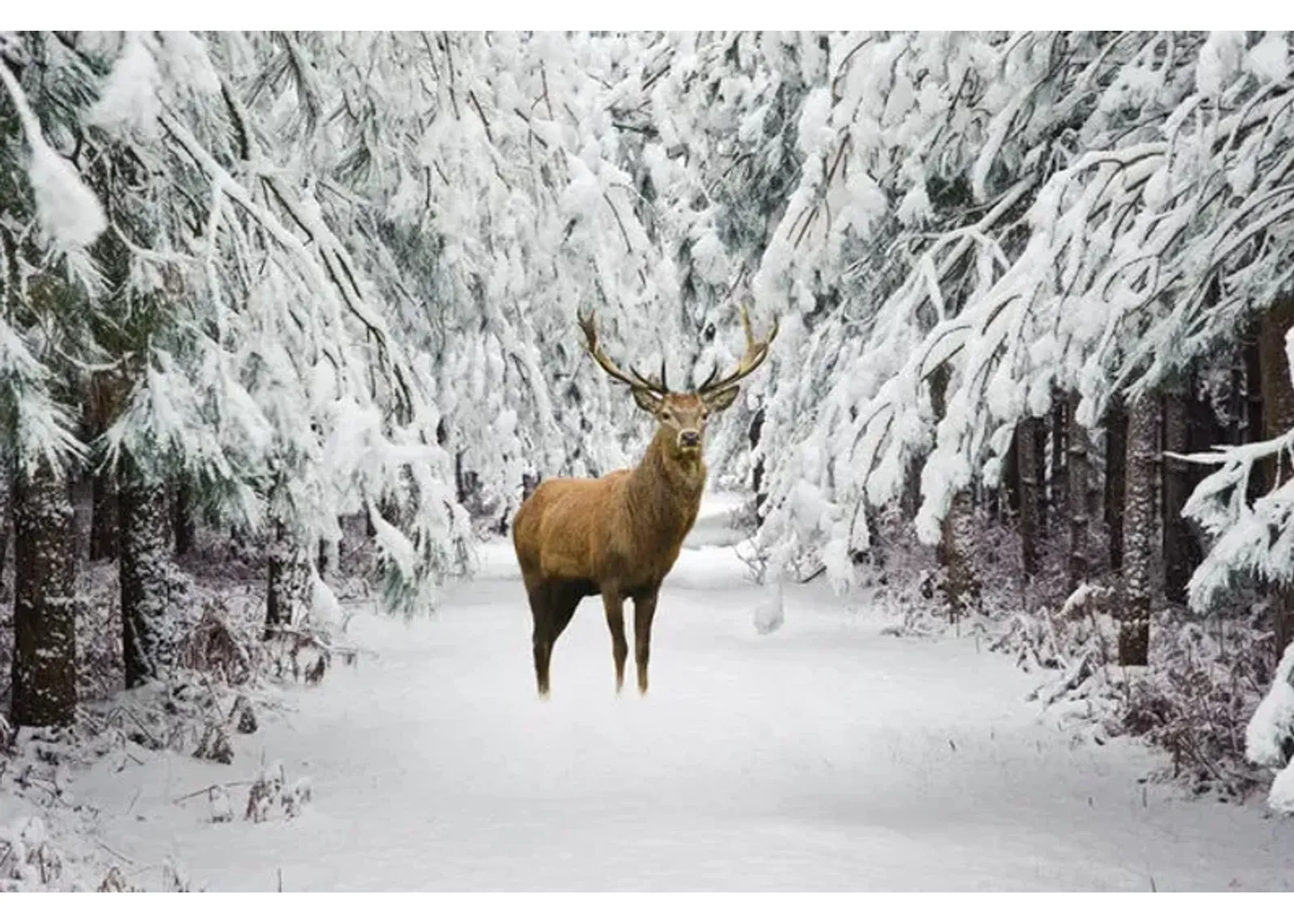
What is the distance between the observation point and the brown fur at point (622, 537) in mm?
4797

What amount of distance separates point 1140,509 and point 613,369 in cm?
312

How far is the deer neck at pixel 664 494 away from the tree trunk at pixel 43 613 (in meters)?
2.14

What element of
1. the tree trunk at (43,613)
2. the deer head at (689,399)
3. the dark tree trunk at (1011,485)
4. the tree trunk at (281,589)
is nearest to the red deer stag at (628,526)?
the deer head at (689,399)

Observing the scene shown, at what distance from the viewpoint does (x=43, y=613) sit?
16.4ft

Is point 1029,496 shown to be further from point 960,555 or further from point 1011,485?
point 960,555

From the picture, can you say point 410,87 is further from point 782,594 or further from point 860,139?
point 782,594

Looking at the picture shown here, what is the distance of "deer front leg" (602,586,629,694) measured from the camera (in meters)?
4.90

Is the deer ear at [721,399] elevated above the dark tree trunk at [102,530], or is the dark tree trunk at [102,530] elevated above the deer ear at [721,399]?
the deer ear at [721,399]

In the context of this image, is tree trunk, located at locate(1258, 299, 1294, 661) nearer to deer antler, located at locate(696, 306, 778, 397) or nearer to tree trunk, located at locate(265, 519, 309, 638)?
deer antler, located at locate(696, 306, 778, 397)

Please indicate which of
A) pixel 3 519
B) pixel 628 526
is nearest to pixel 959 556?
pixel 628 526

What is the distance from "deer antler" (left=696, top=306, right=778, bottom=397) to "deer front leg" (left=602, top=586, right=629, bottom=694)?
869mm

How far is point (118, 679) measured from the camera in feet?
18.9

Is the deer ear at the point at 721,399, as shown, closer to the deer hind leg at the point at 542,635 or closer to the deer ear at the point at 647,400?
the deer ear at the point at 647,400
